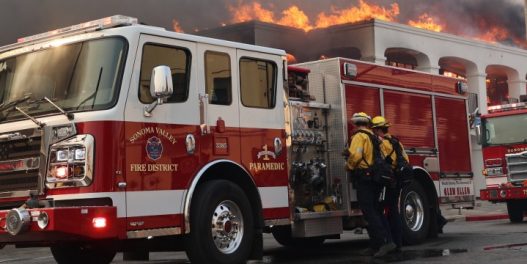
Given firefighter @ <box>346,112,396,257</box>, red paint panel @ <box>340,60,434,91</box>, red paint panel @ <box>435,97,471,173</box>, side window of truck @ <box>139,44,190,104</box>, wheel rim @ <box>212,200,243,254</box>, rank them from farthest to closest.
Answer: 1. red paint panel @ <box>435,97,471,173</box>
2. red paint panel @ <box>340,60,434,91</box>
3. firefighter @ <box>346,112,396,257</box>
4. wheel rim @ <box>212,200,243,254</box>
5. side window of truck @ <box>139,44,190,104</box>

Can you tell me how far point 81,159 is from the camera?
602 centimetres

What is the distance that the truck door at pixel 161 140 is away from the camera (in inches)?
249

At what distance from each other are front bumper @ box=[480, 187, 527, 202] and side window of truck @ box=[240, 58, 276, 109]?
7.17 m

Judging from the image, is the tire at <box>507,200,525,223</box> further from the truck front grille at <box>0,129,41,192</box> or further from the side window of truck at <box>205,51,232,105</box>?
the truck front grille at <box>0,129,41,192</box>

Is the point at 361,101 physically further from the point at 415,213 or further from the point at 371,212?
the point at 415,213

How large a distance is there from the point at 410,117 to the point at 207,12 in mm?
16266

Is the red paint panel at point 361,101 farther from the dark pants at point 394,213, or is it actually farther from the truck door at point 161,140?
the truck door at point 161,140

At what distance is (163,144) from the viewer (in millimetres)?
6617

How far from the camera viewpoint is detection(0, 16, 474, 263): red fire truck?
6.09 meters

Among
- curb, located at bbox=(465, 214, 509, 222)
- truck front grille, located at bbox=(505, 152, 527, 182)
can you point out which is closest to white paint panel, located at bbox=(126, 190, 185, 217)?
truck front grille, located at bbox=(505, 152, 527, 182)

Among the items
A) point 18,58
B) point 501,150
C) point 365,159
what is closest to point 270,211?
point 365,159

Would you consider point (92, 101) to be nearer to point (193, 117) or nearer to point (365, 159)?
point (193, 117)

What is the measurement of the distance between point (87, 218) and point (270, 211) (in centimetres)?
229

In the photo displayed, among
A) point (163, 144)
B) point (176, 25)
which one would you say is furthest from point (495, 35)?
point (163, 144)
